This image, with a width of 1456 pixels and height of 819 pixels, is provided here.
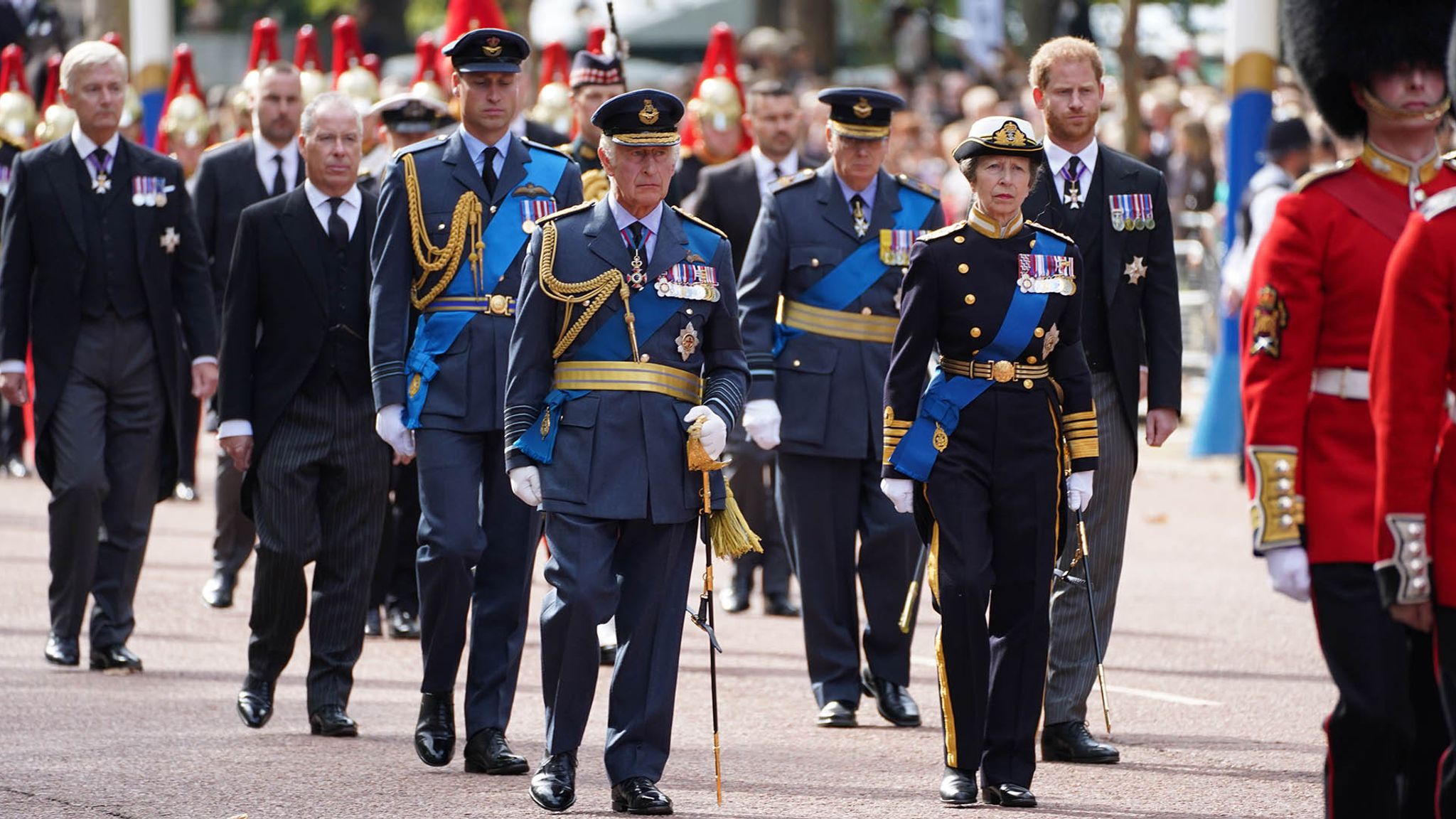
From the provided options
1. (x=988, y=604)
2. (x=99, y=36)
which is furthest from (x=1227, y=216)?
(x=99, y=36)

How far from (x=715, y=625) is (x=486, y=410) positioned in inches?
146

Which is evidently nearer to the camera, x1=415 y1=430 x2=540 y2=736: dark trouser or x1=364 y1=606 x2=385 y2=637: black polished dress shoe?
x1=415 y1=430 x2=540 y2=736: dark trouser

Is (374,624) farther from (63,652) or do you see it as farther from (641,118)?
(641,118)

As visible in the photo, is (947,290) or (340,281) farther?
(340,281)

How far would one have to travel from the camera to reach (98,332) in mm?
9766

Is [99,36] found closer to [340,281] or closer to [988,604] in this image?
[340,281]

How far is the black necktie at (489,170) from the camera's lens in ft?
26.5

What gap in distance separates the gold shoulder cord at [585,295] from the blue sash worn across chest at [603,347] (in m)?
0.02

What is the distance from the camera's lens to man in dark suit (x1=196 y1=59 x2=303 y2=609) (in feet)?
37.0

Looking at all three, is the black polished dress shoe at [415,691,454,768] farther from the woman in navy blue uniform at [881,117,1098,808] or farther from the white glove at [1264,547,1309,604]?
the white glove at [1264,547,1309,604]

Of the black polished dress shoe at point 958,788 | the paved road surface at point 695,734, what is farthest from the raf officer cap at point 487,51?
the black polished dress shoe at point 958,788

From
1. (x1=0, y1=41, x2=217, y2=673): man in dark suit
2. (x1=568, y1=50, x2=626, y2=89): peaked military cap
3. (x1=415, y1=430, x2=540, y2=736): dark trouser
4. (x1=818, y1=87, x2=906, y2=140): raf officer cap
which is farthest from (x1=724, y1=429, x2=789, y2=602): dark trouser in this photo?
(x1=415, y1=430, x2=540, y2=736): dark trouser

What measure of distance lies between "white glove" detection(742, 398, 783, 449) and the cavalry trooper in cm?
55

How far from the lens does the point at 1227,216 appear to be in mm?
16609
